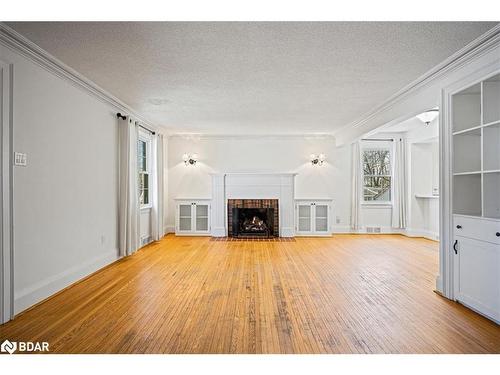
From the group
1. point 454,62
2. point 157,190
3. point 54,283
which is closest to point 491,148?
point 454,62

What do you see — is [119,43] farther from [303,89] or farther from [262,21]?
[303,89]

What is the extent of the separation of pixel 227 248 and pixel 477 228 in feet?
14.1

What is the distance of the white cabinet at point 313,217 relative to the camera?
7.93 metres

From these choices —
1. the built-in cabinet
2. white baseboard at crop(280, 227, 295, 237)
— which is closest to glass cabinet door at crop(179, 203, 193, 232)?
white baseboard at crop(280, 227, 295, 237)

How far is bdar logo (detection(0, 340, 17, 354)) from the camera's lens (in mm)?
2400

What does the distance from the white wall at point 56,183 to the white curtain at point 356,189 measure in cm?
567

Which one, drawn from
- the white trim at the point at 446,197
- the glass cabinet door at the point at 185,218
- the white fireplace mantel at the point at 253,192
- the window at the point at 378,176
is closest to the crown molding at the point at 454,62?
the white trim at the point at 446,197

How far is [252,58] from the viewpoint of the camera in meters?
3.34

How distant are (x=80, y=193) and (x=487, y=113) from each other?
15.1 ft

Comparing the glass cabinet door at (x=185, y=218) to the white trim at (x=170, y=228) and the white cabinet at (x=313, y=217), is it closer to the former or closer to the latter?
the white trim at (x=170, y=228)

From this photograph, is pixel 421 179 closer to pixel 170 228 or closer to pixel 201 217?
pixel 201 217

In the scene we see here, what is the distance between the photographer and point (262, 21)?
8.55 feet

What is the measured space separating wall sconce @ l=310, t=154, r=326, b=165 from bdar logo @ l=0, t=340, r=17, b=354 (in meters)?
7.01

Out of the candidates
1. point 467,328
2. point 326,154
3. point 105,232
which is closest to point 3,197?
point 105,232
